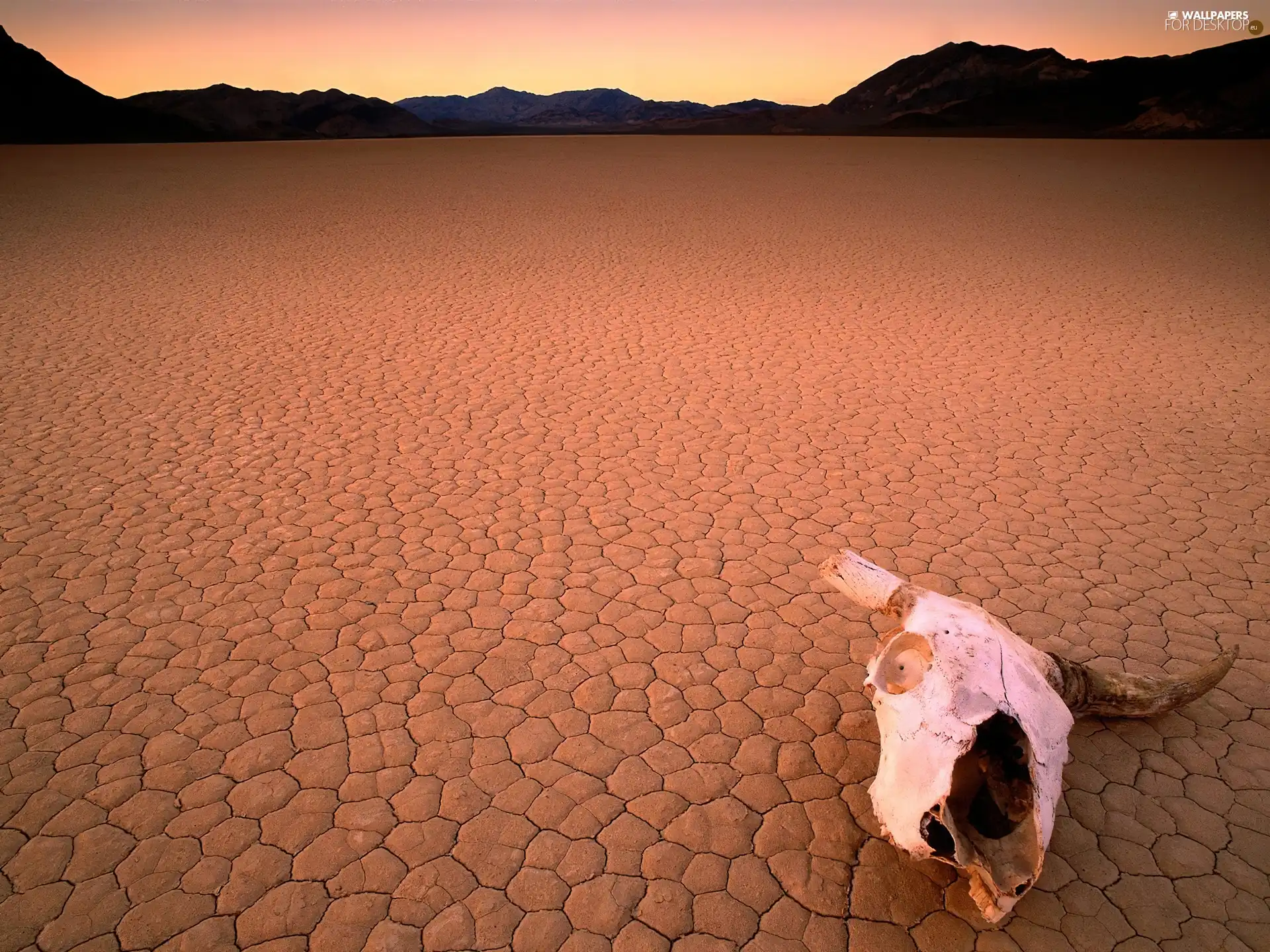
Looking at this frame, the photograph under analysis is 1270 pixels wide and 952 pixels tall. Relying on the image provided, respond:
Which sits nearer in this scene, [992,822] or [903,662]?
[992,822]

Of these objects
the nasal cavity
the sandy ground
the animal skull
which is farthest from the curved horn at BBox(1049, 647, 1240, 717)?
the nasal cavity

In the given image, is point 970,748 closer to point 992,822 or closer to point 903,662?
point 992,822

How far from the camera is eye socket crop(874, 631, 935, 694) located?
2318 mm

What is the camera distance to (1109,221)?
12.6 meters

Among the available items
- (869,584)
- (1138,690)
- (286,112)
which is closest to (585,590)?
(869,584)

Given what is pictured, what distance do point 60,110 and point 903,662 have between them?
63.0 m

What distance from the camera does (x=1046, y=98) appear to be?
59.2 meters

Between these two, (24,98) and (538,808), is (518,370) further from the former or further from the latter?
(24,98)

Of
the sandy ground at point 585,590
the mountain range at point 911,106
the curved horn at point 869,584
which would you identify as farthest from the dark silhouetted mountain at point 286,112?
the curved horn at point 869,584

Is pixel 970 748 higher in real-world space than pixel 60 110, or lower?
higher

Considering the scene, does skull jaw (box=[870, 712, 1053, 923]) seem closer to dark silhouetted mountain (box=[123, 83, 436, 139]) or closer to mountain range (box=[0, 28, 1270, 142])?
mountain range (box=[0, 28, 1270, 142])

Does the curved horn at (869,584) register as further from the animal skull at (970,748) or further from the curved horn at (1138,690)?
the curved horn at (1138,690)

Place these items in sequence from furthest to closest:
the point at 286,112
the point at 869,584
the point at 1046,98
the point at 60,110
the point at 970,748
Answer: the point at 286,112 → the point at 1046,98 → the point at 60,110 → the point at 869,584 → the point at 970,748

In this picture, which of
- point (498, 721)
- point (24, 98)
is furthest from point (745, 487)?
point (24, 98)
